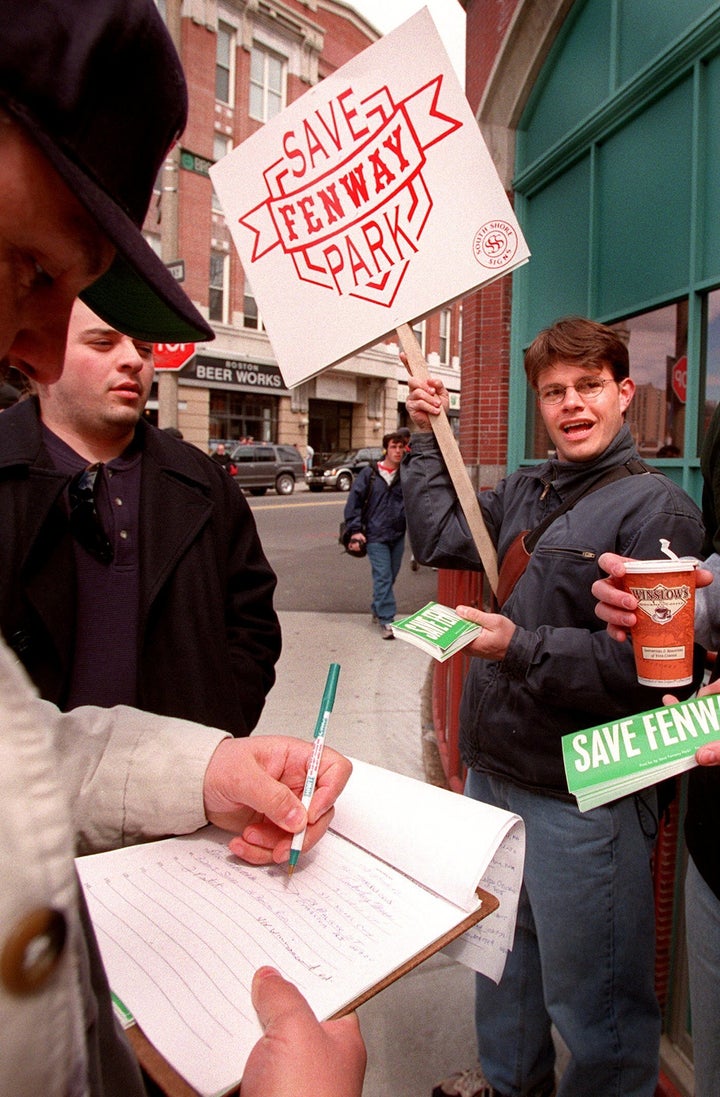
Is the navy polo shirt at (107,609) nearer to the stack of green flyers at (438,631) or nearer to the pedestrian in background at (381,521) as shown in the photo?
the stack of green flyers at (438,631)

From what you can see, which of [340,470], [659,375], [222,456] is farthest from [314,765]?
[340,470]

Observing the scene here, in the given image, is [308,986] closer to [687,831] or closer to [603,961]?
[687,831]

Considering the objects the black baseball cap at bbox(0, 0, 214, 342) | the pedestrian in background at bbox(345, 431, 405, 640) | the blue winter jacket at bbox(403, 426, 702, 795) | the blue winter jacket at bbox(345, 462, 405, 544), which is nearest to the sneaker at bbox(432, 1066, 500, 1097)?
the blue winter jacket at bbox(403, 426, 702, 795)

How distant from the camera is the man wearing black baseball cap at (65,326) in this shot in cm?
43

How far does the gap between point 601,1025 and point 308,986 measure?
3.97 ft

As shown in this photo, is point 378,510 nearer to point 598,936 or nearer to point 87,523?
point 87,523

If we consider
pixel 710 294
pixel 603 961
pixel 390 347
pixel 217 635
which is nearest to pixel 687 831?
pixel 603 961

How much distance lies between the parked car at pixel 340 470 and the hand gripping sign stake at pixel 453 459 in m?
24.7

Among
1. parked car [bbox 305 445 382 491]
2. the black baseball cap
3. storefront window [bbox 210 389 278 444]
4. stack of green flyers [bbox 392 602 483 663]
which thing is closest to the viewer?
the black baseball cap

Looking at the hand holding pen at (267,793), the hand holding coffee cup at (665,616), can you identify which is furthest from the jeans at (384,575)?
the hand holding pen at (267,793)

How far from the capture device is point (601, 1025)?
5.50ft

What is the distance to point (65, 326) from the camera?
0.71 metres

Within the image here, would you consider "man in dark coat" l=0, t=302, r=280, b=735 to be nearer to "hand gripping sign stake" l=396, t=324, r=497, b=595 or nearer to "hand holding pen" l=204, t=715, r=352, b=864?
"hand gripping sign stake" l=396, t=324, r=497, b=595

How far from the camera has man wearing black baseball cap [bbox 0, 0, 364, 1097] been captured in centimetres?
43
